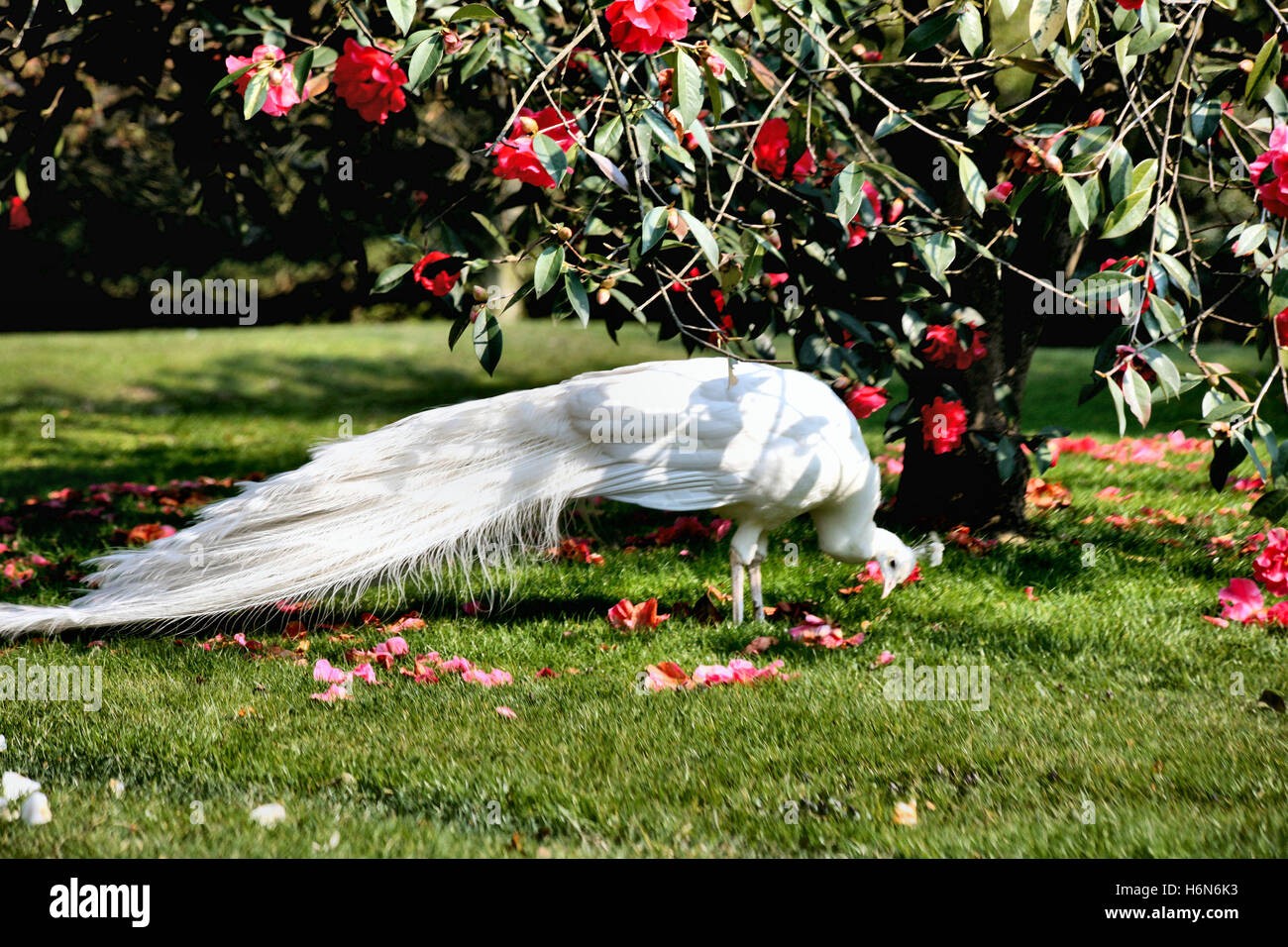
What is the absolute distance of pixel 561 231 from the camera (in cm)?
298

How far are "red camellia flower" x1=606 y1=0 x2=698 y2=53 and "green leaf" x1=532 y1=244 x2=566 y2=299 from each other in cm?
51

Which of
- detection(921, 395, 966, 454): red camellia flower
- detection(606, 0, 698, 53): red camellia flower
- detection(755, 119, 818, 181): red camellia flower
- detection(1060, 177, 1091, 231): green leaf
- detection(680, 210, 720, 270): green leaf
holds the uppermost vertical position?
detection(606, 0, 698, 53): red camellia flower

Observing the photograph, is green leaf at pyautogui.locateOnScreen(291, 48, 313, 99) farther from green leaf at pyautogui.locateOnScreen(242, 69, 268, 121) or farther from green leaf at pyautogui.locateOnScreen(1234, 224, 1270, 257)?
green leaf at pyautogui.locateOnScreen(1234, 224, 1270, 257)

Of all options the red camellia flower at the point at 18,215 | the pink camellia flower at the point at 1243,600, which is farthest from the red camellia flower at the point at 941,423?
the red camellia flower at the point at 18,215

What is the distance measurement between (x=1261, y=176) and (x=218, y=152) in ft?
13.0

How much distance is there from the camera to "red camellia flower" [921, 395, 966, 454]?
15.2 feet

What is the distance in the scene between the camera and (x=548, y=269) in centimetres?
291

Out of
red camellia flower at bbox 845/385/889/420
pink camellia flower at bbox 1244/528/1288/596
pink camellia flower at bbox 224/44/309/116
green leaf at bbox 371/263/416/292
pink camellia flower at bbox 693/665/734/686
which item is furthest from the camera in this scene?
red camellia flower at bbox 845/385/889/420

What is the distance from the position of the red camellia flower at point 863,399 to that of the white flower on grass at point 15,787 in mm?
2961

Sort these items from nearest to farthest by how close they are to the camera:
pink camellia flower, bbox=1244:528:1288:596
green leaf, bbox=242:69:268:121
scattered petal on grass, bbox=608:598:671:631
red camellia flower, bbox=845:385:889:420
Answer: green leaf, bbox=242:69:268:121 < pink camellia flower, bbox=1244:528:1288:596 < scattered petal on grass, bbox=608:598:671:631 < red camellia flower, bbox=845:385:889:420

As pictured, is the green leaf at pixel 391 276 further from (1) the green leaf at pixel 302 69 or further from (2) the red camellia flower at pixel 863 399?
(2) the red camellia flower at pixel 863 399

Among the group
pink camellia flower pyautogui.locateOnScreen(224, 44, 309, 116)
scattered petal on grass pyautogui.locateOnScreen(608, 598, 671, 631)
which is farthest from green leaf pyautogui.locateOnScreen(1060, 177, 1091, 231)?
pink camellia flower pyautogui.locateOnScreen(224, 44, 309, 116)

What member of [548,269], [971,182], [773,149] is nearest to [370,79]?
[548,269]

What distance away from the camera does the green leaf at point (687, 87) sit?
2729mm
